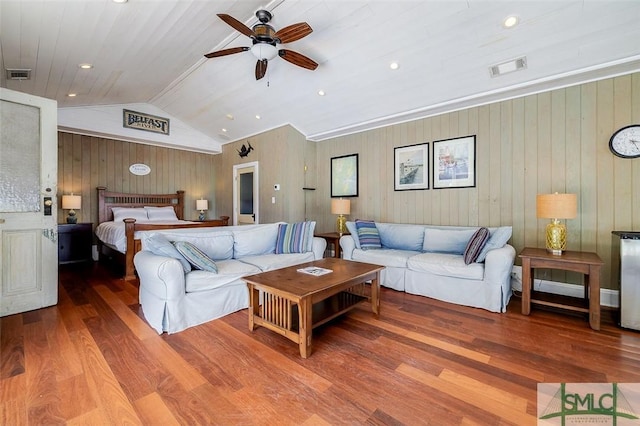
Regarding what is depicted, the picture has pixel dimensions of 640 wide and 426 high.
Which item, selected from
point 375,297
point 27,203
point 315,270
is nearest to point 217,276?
point 315,270

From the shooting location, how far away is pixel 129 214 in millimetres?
5602

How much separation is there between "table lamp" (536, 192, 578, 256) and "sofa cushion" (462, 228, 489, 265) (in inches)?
21.7

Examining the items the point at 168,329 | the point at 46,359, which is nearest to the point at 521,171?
the point at 168,329

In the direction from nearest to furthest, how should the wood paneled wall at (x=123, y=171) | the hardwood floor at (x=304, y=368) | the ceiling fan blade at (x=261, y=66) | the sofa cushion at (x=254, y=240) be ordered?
the hardwood floor at (x=304, y=368) < the ceiling fan blade at (x=261, y=66) < the sofa cushion at (x=254, y=240) < the wood paneled wall at (x=123, y=171)

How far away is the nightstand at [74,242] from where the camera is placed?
4867mm

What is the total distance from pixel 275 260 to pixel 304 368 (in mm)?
1582

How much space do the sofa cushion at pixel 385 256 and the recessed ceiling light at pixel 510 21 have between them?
101 inches

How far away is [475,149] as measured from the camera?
3830mm

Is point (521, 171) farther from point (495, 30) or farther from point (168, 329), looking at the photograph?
point (168, 329)

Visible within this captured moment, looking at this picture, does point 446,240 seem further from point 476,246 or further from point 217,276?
point 217,276

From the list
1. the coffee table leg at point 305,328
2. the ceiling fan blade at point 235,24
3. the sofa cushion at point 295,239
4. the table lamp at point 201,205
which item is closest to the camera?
the coffee table leg at point 305,328

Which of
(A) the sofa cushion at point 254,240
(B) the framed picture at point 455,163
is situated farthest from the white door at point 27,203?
(B) the framed picture at point 455,163

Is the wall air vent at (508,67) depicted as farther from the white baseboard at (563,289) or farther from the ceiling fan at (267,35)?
the white baseboard at (563,289)

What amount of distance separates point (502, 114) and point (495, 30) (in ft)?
4.07
